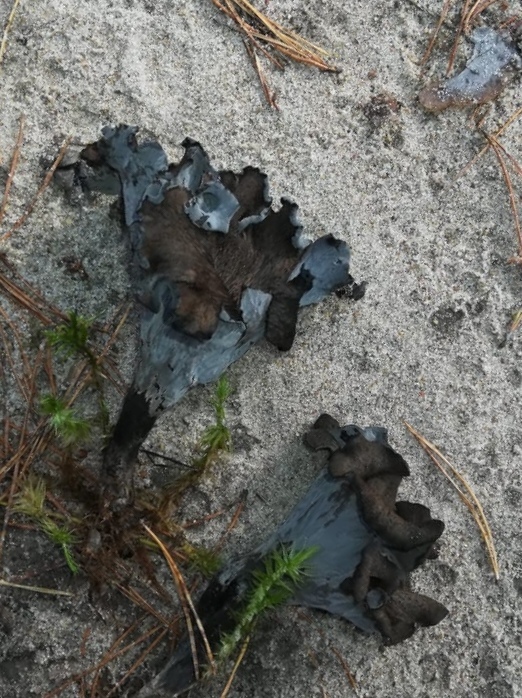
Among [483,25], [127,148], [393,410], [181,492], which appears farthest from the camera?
[483,25]

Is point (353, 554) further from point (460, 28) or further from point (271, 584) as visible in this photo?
point (460, 28)

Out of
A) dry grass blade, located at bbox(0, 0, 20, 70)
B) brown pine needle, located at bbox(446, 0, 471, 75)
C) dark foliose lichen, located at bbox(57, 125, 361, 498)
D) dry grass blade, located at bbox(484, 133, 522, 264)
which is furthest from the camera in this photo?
brown pine needle, located at bbox(446, 0, 471, 75)

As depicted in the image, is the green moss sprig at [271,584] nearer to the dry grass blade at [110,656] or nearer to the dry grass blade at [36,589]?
the dry grass blade at [110,656]

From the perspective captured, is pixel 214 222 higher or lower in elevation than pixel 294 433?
higher

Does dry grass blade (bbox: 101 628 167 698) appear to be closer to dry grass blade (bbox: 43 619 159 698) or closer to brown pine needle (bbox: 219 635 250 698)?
dry grass blade (bbox: 43 619 159 698)

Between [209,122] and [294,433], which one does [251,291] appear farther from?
[209,122]

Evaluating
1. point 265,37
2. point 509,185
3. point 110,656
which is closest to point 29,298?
point 110,656

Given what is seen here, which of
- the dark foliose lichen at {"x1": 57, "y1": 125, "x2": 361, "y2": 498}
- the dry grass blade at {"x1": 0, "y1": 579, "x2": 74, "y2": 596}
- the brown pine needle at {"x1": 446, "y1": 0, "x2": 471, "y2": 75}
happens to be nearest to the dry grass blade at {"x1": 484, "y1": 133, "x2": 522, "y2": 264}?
the brown pine needle at {"x1": 446, "y1": 0, "x2": 471, "y2": 75}

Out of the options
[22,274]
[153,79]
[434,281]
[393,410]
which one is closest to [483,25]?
[434,281]
